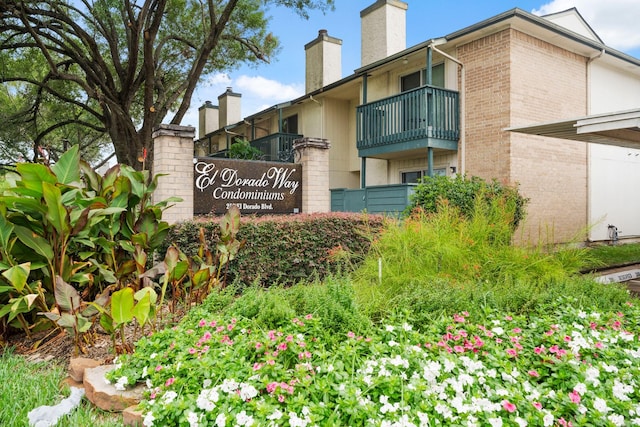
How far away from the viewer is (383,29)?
1527 centimetres

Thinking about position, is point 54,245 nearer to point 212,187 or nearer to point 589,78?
point 212,187

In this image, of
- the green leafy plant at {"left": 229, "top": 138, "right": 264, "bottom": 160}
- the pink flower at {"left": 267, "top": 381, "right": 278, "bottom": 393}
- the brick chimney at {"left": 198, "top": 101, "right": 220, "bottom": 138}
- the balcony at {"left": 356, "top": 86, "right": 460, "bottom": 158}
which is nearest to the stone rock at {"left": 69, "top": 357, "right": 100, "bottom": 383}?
Answer: the pink flower at {"left": 267, "top": 381, "right": 278, "bottom": 393}

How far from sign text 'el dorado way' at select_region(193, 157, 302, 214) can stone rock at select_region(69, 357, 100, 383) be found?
4.36 metres

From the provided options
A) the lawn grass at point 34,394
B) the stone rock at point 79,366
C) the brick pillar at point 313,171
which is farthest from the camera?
the brick pillar at point 313,171

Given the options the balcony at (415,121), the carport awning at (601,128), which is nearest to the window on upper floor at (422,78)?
the balcony at (415,121)

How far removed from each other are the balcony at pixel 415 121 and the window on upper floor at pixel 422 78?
3.60ft

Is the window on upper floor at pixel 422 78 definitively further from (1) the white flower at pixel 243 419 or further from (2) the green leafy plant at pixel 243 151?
(1) the white flower at pixel 243 419

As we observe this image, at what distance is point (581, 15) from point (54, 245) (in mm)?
15677

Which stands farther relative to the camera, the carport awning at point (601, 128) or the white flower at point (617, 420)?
the carport awning at point (601, 128)

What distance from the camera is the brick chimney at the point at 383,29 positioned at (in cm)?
1520

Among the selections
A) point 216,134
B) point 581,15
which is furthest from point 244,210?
point 216,134

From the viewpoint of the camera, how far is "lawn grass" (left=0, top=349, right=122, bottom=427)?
8.04ft

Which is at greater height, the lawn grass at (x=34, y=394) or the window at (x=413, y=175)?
the window at (x=413, y=175)

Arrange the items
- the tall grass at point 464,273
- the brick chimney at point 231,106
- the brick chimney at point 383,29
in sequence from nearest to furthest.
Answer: the tall grass at point 464,273 < the brick chimney at point 383,29 < the brick chimney at point 231,106
